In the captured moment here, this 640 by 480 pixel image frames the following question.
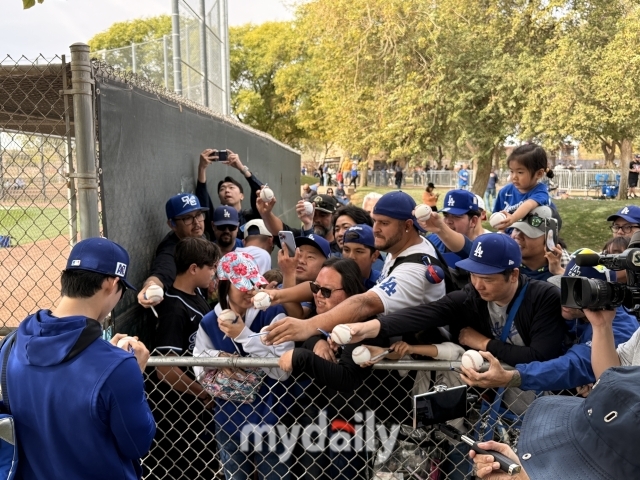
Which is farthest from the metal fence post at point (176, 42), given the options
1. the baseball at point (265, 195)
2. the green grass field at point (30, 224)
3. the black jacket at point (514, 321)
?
the black jacket at point (514, 321)

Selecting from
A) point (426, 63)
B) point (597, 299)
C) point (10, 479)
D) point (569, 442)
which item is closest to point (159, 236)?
point (10, 479)

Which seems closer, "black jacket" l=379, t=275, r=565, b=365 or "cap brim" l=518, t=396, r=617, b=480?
"cap brim" l=518, t=396, r=617, b=480

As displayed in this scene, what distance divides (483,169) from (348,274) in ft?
62.4

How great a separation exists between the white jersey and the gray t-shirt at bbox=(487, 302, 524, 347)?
38cm

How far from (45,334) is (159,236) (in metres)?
2.55

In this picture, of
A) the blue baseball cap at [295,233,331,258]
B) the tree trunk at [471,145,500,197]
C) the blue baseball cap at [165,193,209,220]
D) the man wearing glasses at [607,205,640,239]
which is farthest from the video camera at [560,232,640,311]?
the tree trunk at [471,145,500,197]

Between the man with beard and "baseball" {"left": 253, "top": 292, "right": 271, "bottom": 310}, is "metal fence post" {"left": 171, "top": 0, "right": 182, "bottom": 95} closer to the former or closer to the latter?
the man with beard

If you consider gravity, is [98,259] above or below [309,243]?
above

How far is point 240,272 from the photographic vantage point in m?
3.28

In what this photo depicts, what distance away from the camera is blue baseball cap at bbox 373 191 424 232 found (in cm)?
358

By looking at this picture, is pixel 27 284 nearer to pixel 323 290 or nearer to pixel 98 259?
pixel 323 290

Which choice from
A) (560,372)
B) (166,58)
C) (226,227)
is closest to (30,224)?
(166,58)

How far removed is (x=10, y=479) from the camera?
2.16 metres

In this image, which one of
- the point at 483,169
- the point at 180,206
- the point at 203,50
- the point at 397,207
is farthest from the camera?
the point at 483,169
